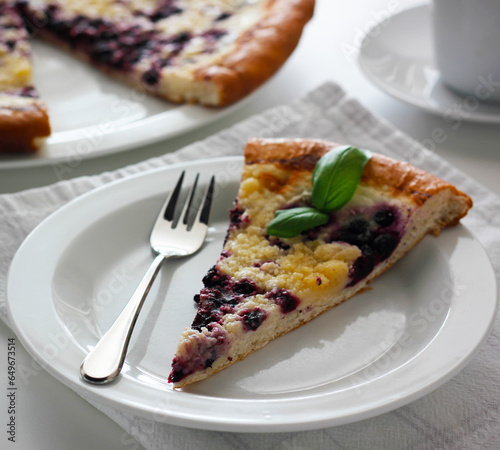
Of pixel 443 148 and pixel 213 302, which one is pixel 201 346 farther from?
pixel 443 148

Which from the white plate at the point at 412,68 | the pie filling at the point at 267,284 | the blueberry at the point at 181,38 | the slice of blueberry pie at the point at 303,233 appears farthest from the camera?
the blueberry at the point at 181,38

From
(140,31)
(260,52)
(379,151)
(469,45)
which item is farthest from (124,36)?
(469,45)

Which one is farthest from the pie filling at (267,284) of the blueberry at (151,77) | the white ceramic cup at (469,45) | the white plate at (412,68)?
the blueberry at (151,77)

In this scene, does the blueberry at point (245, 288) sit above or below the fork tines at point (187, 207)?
above

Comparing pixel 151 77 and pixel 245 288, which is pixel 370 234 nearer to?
pixel 245 288

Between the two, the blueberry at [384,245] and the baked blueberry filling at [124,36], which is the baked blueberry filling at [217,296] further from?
the baked blueberry filling at [124,36]

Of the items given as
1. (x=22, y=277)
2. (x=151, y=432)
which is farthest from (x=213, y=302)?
(x=22, y=277)
